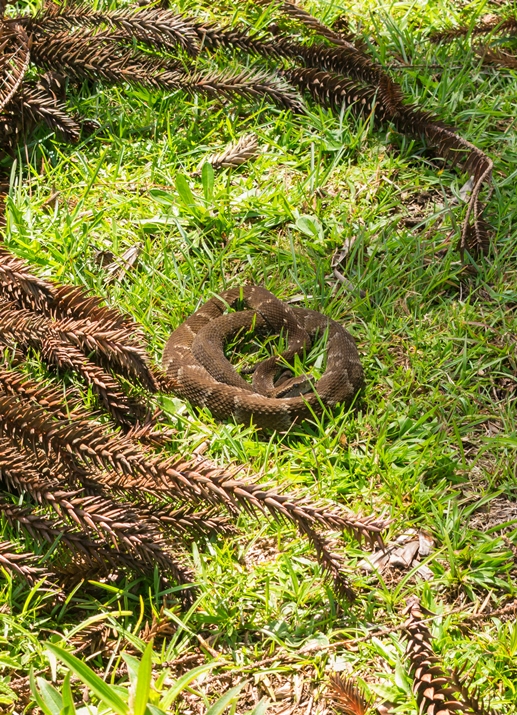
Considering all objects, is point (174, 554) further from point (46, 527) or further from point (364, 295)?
point (364, 295)

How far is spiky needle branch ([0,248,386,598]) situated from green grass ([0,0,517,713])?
6.8 inches

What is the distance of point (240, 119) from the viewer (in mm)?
4848

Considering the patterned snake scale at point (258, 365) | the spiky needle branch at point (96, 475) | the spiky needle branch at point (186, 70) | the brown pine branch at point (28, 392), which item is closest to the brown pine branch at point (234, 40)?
the spiky needle branch at point (186, 70)

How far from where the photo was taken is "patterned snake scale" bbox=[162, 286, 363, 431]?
350 cm

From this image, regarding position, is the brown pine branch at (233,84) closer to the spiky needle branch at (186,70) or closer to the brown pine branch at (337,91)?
the spiky needle branch at (186,70)

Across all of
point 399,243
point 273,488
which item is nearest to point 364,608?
point 273,488

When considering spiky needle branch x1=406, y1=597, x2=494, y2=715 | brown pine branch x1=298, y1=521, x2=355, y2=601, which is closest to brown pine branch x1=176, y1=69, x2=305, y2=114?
brown pine branch x1=298, y1=521, x2=355, y2=601

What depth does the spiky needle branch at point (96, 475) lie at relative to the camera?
2.38 metres

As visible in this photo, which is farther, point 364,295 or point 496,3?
point 496,3

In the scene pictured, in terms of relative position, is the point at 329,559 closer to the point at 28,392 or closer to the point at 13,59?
the point at 28,392

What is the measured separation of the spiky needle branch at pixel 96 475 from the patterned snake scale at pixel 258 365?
1.96 ft

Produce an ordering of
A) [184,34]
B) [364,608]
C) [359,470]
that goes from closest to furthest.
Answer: [364,608]
[359,470]
[184,34]

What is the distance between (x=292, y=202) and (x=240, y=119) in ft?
2.61

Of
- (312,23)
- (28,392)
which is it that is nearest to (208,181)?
(312,23)
